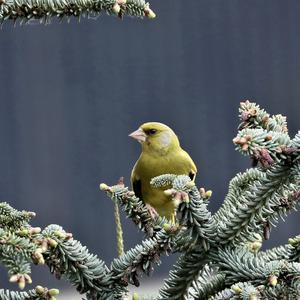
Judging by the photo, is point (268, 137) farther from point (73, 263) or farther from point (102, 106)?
point (102, 106)

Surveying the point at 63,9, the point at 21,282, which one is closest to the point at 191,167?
the point at 63,9

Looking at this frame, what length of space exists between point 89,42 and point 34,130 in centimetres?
78

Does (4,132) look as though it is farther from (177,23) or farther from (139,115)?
(177,23)

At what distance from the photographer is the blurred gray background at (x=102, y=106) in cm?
705

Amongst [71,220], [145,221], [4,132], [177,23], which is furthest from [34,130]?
[145,221]

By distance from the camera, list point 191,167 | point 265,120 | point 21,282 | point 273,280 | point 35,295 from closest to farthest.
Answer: point 21,282
point 273,280
point 35,295
point 265,120
point 191,167

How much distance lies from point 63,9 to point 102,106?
15.9 ft

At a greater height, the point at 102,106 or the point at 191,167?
the point at 102,106

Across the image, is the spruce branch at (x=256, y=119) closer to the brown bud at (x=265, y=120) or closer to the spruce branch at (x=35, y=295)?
the brown bud at (x=265, y=120)

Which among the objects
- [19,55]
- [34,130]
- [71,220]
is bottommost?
[71,220]

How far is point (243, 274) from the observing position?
197cm

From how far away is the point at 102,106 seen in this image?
7.13 meters

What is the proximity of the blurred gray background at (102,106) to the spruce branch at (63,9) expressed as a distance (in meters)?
4.60

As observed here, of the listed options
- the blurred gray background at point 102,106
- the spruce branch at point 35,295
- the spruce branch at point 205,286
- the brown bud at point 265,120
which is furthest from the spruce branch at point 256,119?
the blurred gray background at point 102,106
